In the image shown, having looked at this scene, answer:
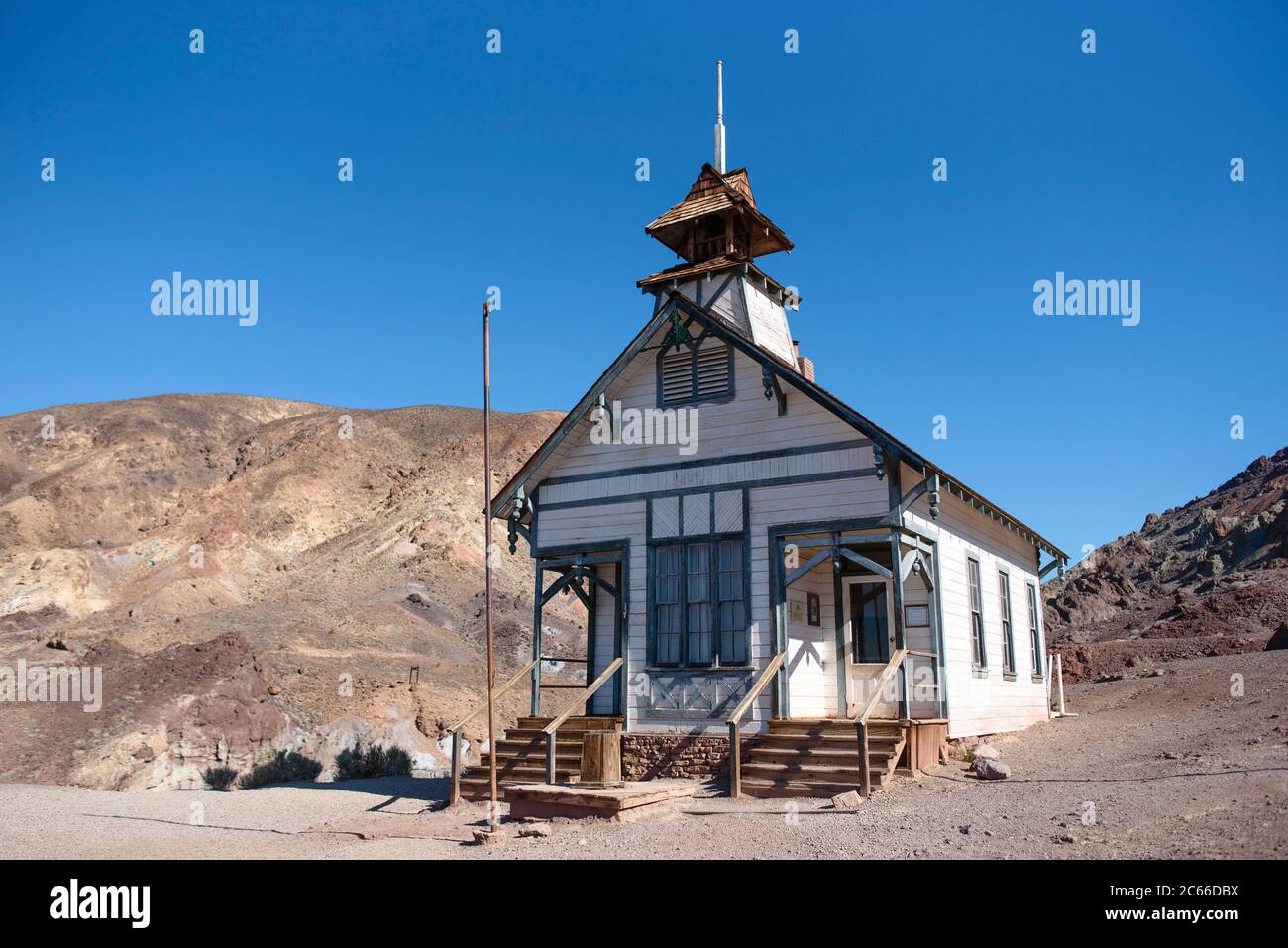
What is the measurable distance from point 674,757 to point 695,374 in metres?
6.62

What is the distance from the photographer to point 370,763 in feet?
77.0

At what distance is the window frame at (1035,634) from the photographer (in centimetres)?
2169

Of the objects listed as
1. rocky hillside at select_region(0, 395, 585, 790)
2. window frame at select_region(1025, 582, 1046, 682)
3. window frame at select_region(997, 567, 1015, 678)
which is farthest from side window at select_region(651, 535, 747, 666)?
rocky hillside at select_region(0, 395, 585, 790)

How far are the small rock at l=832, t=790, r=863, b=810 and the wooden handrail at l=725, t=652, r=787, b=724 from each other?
6.46 ft

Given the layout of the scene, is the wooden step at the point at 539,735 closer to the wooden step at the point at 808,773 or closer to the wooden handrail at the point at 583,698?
the wooden handrail at the point at 583,698

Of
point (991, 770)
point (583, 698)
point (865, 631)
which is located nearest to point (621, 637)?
point (583, 698)

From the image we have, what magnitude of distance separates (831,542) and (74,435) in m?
82.5

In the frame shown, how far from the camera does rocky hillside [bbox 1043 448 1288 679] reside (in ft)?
121

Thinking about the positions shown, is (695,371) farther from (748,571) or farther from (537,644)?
(537,644)

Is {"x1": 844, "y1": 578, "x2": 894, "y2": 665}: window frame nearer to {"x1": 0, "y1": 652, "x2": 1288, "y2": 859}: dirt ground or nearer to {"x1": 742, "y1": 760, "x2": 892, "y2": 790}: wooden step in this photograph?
{"x1": 0, "y1": 652, "x2": 1288, "y2": 859}: dirt ground

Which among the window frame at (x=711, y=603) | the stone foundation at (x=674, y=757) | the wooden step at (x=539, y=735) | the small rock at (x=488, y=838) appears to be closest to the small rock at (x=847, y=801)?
the stone foundation at (x=674, y=757)

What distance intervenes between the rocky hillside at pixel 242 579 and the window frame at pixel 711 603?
38.2ft
